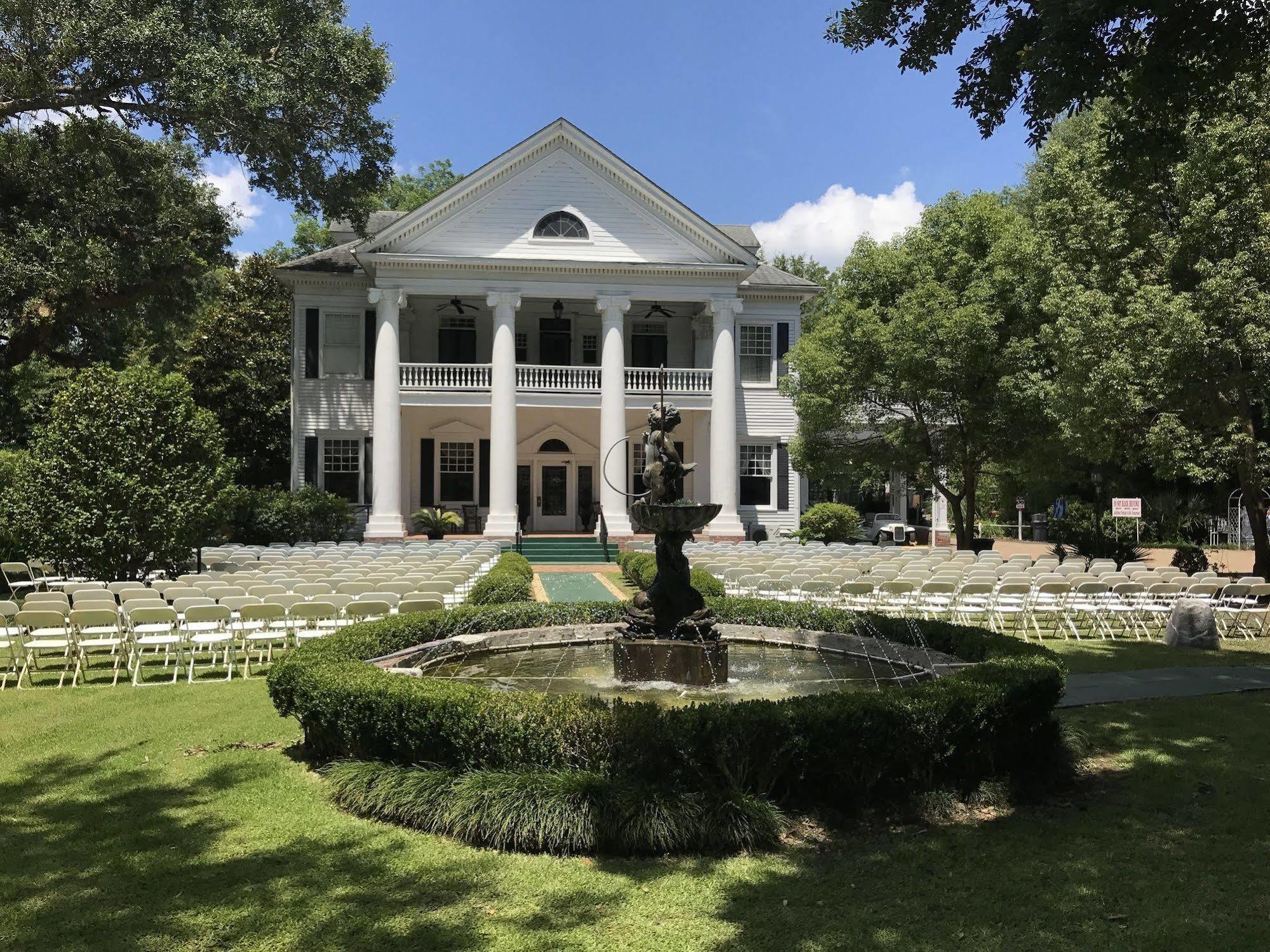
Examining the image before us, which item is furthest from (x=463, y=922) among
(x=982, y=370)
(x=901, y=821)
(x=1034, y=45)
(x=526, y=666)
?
(x=982, y=370)

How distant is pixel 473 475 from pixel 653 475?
22.2 metres

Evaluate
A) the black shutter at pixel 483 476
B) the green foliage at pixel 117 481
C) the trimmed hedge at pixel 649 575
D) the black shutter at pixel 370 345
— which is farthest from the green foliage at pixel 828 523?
the green foliage at pixel 117 481

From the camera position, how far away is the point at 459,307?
2938 cm

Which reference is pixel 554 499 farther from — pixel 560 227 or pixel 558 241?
pixel 560 227

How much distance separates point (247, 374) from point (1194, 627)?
32283 millimetres

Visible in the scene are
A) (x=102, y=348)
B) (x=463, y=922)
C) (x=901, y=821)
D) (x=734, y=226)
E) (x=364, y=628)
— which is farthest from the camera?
(x=734, y=226)

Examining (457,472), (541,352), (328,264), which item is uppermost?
(328,264)

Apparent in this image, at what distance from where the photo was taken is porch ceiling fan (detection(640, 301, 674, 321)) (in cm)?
3028

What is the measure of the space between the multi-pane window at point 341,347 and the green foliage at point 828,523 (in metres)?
15.9

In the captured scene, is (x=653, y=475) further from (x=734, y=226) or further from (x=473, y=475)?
(x=734, y=226)

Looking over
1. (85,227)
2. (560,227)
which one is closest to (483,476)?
(560,227)

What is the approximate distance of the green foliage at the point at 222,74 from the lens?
17.2 meters

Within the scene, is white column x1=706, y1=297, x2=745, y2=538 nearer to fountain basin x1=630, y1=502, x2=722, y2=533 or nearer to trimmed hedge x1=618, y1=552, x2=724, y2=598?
trimmed hedge x1=618, y1=552, x2=724, y2=598

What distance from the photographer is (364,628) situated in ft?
28.9
